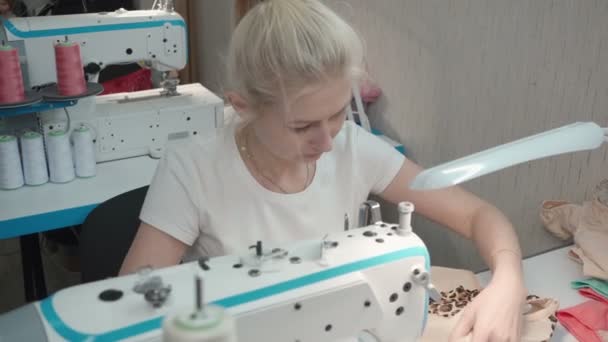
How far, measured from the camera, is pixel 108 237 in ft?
5.12

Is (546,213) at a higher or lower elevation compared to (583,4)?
lower

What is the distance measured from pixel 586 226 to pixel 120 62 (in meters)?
1.56

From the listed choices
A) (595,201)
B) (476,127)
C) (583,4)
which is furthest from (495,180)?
(583,4)

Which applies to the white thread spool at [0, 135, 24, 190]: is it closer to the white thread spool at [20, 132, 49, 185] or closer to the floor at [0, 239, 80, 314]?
the white thread spool at [20, 132, 49, 185]

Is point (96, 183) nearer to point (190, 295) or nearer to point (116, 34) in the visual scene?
point (116, 34)

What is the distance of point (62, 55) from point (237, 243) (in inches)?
41.2

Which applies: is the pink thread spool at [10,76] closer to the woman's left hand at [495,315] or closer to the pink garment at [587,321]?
the woman's left hand at [495,315]

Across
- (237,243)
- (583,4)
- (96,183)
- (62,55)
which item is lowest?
(96,183)

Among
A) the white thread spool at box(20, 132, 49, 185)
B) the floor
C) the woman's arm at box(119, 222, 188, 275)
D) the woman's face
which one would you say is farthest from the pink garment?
the floor

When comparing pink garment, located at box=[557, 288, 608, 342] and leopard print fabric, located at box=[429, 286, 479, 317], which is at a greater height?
leopard print fabric, located at box=[429, 286, 479, 317]

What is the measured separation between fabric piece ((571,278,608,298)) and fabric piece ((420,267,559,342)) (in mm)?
158

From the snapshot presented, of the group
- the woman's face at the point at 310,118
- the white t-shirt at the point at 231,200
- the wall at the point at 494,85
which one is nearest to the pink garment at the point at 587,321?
the wall at the point at 494,85

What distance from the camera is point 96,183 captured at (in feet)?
7.11

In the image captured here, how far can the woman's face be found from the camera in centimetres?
113
